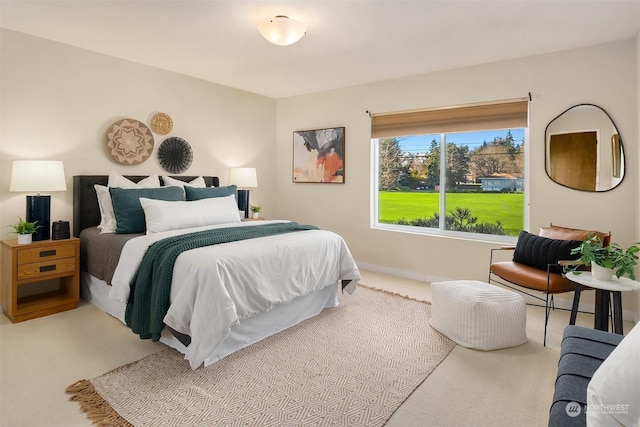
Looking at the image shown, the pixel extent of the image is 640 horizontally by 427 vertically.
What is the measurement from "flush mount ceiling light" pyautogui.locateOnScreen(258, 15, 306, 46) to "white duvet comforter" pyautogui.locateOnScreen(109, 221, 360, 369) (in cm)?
158

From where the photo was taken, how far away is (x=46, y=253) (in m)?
3.16

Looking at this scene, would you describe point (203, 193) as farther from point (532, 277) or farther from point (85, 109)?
point (532, 277)

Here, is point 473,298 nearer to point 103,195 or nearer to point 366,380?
point 366,380

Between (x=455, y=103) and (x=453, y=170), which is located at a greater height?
(x=455, y=103)

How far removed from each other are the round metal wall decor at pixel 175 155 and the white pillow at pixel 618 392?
173 inches

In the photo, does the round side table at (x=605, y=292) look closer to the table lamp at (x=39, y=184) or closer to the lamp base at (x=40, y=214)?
the table lamp at (x=39, y=184)

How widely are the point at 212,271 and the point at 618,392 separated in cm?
200

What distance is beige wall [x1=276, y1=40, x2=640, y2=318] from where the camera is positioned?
10.6 feet

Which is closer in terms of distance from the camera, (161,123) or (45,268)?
(45,268)

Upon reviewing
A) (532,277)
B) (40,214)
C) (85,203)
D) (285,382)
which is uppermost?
(85,203)

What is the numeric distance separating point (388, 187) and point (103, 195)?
3.33m

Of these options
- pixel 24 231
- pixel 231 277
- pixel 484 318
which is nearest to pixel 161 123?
pixel 24 231

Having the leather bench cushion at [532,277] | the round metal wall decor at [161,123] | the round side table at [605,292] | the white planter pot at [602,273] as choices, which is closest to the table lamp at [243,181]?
the round metal wall decor at [161,123]

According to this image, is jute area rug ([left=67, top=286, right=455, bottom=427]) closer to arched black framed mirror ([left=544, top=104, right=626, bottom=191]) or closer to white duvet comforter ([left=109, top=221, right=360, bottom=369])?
white duvet comforter ([left=109, top=221, right=360, bottom=369])
